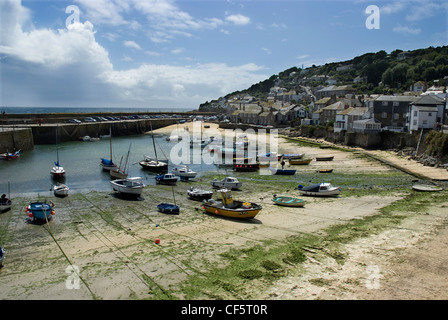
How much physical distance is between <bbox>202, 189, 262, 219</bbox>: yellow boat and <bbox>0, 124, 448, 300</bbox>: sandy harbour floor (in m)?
0.49

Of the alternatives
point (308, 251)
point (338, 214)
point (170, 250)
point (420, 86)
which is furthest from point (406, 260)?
point (420, 86)

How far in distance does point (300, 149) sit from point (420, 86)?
53889 millimetres

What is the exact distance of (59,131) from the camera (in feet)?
227

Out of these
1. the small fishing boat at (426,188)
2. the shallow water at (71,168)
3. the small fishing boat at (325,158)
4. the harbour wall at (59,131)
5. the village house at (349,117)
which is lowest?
the shallow water at (71,168)

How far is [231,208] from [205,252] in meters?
6.96

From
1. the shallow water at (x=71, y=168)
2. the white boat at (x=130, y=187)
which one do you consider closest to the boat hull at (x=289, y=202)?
the white boat at (x=130, y=187)

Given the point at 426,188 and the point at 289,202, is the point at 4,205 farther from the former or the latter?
the point at 426,188

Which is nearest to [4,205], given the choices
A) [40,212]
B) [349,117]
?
[40,212]

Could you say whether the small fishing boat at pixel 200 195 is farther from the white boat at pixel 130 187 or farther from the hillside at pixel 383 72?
the hillside at pixel 383 72

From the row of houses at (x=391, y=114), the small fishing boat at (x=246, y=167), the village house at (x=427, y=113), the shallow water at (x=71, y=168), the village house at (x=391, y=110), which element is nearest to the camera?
the shallow water at (x=71, y=168)

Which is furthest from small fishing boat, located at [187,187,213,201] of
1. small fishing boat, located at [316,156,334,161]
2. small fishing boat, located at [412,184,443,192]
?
small fishing boat, located at [316,156,334,161]

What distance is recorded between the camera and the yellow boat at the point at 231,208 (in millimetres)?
21078

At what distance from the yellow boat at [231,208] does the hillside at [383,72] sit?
86349 millimetres

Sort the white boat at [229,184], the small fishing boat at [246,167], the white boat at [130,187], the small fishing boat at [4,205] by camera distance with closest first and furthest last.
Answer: the small fishing boat at [4,205]
the white boat at [130,187]
the white boat at [229,184]
the small fishing boat at [246,167]
